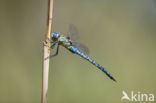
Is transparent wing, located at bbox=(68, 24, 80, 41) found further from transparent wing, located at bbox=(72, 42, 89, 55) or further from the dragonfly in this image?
transparent wing, located at bbox=(72, 42, 89, 55)

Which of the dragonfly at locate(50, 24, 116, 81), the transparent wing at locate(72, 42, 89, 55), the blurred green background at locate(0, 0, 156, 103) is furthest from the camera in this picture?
the blurred green background at locate(0, 0, 156, 103)

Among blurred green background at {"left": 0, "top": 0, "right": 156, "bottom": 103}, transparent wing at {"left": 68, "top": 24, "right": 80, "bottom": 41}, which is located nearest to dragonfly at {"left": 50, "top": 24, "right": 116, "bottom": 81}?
transparent wing at {"left": 68, "top": 24, "right": 80, "bottom": 41}

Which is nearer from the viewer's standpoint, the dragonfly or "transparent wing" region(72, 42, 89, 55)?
the dragonfly

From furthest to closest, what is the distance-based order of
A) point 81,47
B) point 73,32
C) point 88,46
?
point 88,46, point 81,47, point 73,32

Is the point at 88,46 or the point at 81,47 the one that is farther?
the point at 88,46

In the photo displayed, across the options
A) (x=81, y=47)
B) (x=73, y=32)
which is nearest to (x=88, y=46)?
(x=81, y=47)

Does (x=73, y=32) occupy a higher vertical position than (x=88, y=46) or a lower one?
lower

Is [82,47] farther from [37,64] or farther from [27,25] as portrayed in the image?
[27,25]

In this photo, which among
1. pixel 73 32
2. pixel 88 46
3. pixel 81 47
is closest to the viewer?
pixel 73 32

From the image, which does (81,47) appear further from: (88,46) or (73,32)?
(88,46)

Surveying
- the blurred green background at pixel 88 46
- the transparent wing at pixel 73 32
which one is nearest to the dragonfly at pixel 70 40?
the transparent wing at pixel 73 32
